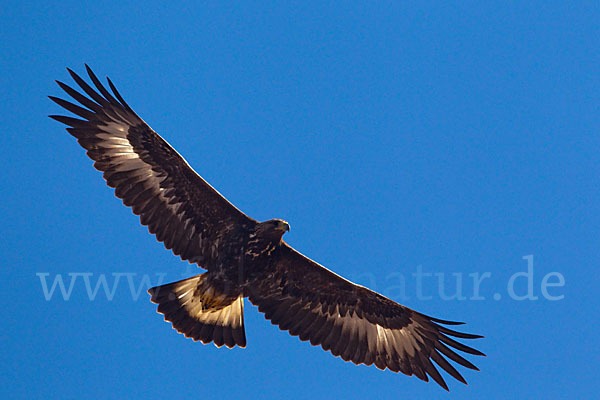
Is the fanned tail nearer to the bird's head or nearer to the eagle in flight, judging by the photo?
the eagle in flight

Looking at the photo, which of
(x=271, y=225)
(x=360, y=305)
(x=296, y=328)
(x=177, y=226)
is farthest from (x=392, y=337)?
(x=177, y=226)

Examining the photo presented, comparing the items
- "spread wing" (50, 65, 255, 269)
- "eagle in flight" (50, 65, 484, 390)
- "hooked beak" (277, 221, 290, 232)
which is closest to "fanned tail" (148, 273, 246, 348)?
"eagle in flight" (50, 65, 484, 390)

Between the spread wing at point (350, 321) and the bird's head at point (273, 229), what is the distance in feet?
2.39

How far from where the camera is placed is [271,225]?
451 inches

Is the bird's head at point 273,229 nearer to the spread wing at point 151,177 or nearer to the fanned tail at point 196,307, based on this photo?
the spread wing at point 151,177

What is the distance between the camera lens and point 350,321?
40.5ft

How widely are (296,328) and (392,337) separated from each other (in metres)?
1.53

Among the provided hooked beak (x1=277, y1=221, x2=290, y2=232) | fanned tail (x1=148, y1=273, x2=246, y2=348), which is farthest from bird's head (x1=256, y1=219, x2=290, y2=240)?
fanned tail (x1=148, y1=273, x2=246, y2=348)

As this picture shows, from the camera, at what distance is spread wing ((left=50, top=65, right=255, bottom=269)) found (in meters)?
11.6

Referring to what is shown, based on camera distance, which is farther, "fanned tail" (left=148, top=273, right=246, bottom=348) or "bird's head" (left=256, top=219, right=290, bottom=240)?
"fanned tail" (left=148, top=273, right=246, bottom=348)

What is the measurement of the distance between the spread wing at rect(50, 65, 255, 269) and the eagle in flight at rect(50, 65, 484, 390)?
0.02 m

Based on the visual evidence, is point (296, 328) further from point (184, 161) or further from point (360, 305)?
point (184, 161)

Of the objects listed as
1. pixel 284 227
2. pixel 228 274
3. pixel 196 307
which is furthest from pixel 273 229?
pixel 196 307

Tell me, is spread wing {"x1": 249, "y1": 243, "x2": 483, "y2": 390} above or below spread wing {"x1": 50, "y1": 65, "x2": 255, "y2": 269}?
below
